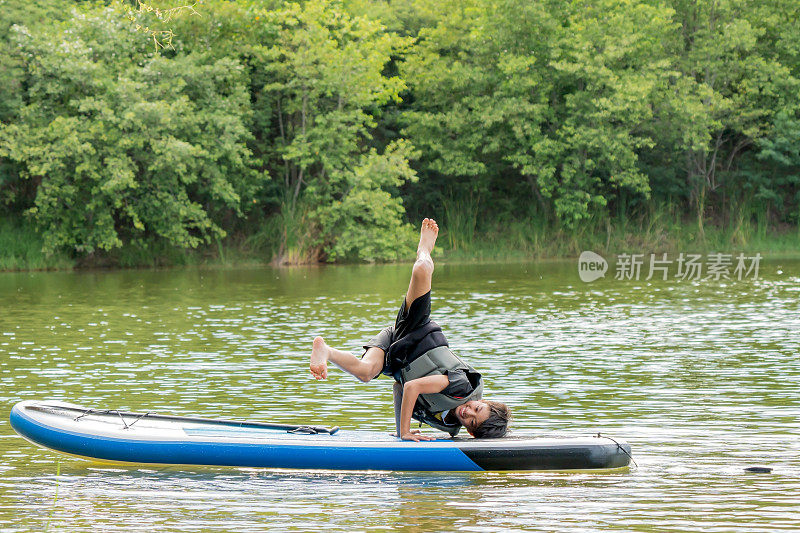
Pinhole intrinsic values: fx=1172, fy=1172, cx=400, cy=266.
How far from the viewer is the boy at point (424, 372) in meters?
8.78

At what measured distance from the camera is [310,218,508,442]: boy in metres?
8.78

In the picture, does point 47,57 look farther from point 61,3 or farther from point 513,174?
point 513,174

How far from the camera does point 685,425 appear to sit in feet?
33.6

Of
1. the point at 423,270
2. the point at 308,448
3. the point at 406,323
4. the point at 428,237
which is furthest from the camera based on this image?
the point at 428,237

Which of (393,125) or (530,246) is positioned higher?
(393,125)

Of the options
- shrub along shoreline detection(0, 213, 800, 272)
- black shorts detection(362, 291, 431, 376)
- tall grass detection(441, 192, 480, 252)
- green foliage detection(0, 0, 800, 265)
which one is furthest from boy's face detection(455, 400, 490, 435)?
tall grass detection(441, 192, 480, 252)

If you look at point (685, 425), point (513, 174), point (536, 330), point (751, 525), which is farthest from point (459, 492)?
point (513, 174)

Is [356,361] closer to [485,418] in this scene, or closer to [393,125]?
[485,418]

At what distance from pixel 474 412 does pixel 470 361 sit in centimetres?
592

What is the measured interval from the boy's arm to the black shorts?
14.0 inches

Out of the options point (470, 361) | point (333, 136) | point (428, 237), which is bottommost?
point (470, 361)

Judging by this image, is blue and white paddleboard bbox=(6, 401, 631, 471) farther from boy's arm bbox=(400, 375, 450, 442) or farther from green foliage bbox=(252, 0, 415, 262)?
green foliage bbox=(252, 0, 415, 262)

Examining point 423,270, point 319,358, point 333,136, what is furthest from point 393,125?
point 319,358

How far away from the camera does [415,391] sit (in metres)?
8.76
